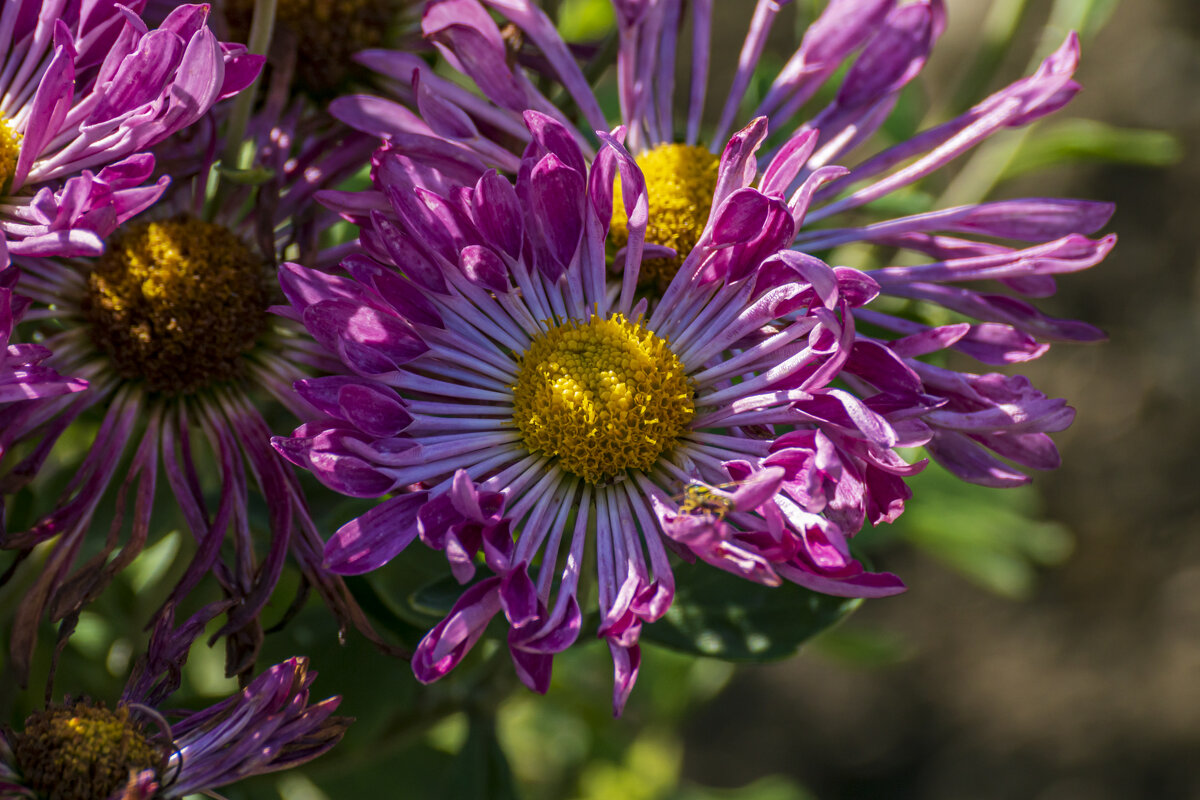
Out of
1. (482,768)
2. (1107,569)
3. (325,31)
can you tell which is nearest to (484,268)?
(325,31)

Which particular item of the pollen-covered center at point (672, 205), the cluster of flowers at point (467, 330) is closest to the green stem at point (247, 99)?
the cluster of flowers at point (467, 330)

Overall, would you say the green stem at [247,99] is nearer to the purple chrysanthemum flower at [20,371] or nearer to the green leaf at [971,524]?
the purple chrysanthemum flower at [20,371]

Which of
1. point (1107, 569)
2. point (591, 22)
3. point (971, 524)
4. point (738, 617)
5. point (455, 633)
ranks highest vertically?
point (591, 22)

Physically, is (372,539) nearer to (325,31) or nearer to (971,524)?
(325,31)

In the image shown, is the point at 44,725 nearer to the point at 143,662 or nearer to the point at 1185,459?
the point at 143,662

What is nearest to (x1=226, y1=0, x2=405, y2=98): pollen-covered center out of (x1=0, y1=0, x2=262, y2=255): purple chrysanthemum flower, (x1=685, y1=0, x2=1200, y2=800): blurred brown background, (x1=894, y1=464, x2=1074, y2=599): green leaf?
(x1=0, y1=0, x2=262, y2=255): purple chrysanthemum flower

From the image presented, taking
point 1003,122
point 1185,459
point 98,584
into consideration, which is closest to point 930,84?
point 1185,459

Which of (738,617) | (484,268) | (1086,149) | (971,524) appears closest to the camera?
(484,268)

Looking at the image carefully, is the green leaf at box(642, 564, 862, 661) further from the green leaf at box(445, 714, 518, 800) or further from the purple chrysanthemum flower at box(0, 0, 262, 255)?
the purple chrysanthemum flower at box(0, 0, 262, 255)
